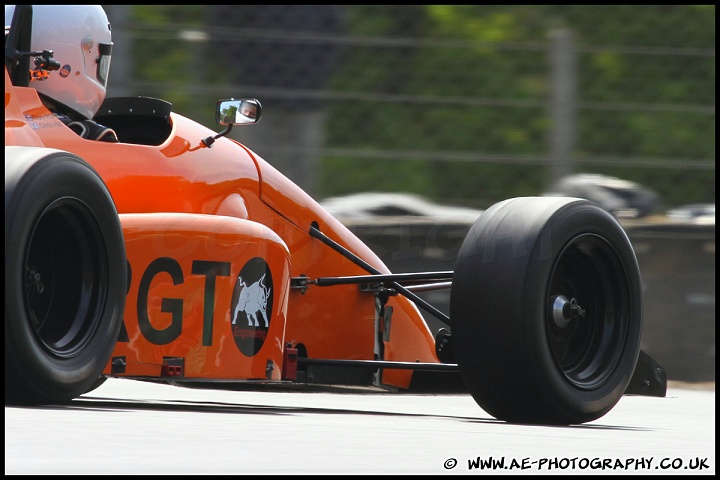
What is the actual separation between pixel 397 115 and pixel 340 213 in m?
0.70

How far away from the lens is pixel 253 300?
4.54 meters

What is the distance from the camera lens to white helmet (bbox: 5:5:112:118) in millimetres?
4758

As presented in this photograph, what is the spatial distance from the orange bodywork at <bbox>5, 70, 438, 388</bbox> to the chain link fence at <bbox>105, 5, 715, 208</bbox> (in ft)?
8.03

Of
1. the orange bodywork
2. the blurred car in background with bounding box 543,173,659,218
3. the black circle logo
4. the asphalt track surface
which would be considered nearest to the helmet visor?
the orange bodywork

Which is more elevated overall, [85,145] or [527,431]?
[85,145]

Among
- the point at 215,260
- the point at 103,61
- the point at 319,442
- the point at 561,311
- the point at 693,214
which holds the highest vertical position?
the point at 103,61

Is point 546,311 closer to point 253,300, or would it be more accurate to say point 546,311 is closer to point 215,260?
point 253,300

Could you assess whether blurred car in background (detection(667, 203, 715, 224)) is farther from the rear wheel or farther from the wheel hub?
the rear wheel

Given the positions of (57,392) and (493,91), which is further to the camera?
(493,91)

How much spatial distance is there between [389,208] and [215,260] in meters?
3.95

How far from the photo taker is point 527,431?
414 centimetres

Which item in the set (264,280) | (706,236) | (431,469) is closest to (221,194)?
(264,280)

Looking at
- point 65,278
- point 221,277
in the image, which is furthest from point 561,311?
point 65,278

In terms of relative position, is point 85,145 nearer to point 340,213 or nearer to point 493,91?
point 340,213
